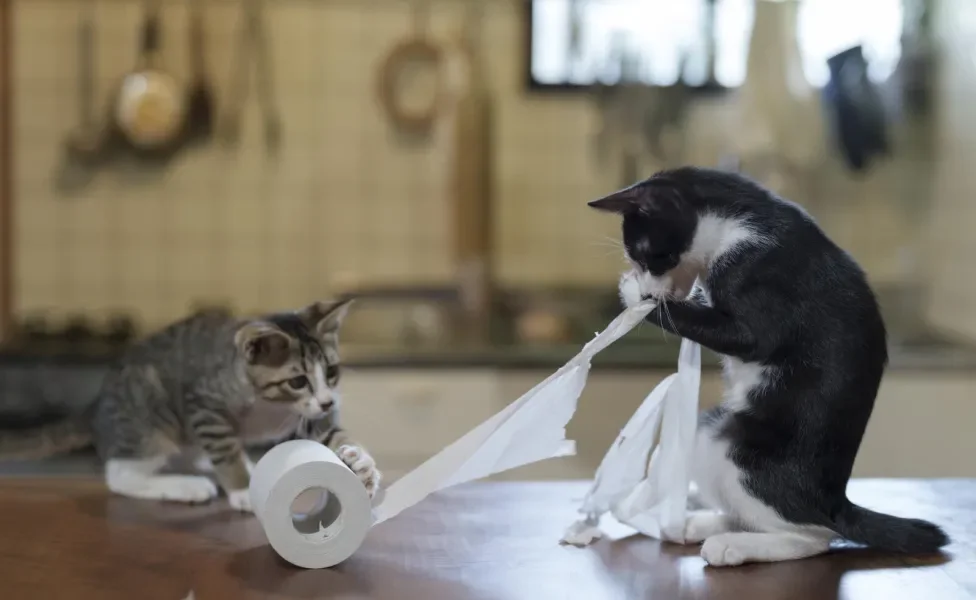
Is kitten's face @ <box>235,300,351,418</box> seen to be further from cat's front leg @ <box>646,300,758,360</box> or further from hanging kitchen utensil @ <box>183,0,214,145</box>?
hanging kitchen utensil @ <box>183,0,214,145</box>

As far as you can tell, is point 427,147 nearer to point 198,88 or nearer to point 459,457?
point 198,88

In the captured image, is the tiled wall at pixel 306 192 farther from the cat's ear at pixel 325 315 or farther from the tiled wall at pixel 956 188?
the cat's ear at pixel 325 315

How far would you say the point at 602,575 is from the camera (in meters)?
1.02

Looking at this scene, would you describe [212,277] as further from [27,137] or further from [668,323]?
[668,323]

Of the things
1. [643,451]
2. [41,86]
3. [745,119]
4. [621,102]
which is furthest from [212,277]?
[643,451]

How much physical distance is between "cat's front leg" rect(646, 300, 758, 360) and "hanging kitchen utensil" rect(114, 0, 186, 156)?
193cm

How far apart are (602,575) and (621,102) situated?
1.91 meters

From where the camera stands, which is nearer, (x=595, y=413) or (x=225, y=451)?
(x=225, y=451)

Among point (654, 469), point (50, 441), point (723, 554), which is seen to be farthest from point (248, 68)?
point (723, 554)

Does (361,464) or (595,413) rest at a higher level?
(361,464)

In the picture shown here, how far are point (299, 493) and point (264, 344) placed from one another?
0.21 m

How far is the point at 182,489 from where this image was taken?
49.3 inches

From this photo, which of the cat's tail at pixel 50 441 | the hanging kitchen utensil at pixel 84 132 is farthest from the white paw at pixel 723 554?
the hanging kitchen utensil at pixel 84 132

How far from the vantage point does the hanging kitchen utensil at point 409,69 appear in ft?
8.90
